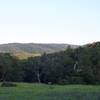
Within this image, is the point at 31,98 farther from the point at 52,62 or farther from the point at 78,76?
the point at 52,62

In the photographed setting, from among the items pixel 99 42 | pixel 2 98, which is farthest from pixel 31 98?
pixel 99 42

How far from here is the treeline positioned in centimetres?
7954

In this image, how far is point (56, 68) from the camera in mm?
84812

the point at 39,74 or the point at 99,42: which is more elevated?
the point at 99,42

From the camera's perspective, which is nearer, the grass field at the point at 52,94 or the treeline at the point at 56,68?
the grass field at the point at 52,94

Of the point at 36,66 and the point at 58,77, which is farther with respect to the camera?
the point at 36,66

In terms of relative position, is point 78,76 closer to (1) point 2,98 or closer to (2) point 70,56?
(2) point 70,56

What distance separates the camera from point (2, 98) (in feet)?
86.7

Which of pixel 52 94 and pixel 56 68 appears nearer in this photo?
pixel 52 94

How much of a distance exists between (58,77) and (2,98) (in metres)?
55.7

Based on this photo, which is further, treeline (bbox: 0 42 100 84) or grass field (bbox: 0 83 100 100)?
treeline (bbox: 0 42 100 84)

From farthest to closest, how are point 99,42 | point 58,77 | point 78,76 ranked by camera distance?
1. point 99,42
2. point 58,77
3. point 78,76

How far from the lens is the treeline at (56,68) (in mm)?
79544

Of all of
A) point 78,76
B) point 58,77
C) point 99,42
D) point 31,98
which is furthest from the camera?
point 99,42
